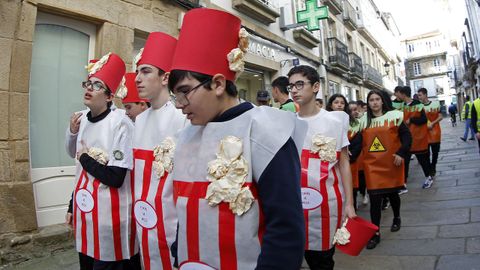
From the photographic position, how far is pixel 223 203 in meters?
1.30

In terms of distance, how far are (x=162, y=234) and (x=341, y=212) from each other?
53.8 inches

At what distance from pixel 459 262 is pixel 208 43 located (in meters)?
3.24

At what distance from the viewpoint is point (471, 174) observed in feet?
24.6

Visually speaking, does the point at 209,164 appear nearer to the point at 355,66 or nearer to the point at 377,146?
the point at 377,146

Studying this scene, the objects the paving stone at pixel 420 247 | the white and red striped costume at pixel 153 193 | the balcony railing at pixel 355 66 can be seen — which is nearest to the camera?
the white and red striped costume at pixel 153 193

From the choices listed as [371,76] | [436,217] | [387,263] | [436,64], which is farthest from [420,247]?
[436,64]

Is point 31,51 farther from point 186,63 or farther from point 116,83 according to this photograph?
point 186,63

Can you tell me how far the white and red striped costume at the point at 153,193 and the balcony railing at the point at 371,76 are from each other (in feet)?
71.8

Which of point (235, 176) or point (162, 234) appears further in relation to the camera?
point (162, 234)

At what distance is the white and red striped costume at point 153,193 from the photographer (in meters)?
2.04

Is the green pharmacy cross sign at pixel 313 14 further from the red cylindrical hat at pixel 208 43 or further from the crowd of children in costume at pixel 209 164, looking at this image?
the red cylindrical hat at pixel 208 43

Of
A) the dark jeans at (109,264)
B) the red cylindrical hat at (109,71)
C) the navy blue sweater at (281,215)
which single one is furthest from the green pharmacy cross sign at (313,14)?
the navy blue sweater at (281,215)

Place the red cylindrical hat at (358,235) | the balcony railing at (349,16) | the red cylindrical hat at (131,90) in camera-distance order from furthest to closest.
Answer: the balcony railing at (349,16) → the red cylindrical hat at (131,90) → the red cylindrical hat at (358,235)

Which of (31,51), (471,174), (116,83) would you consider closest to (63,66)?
(31,51)
